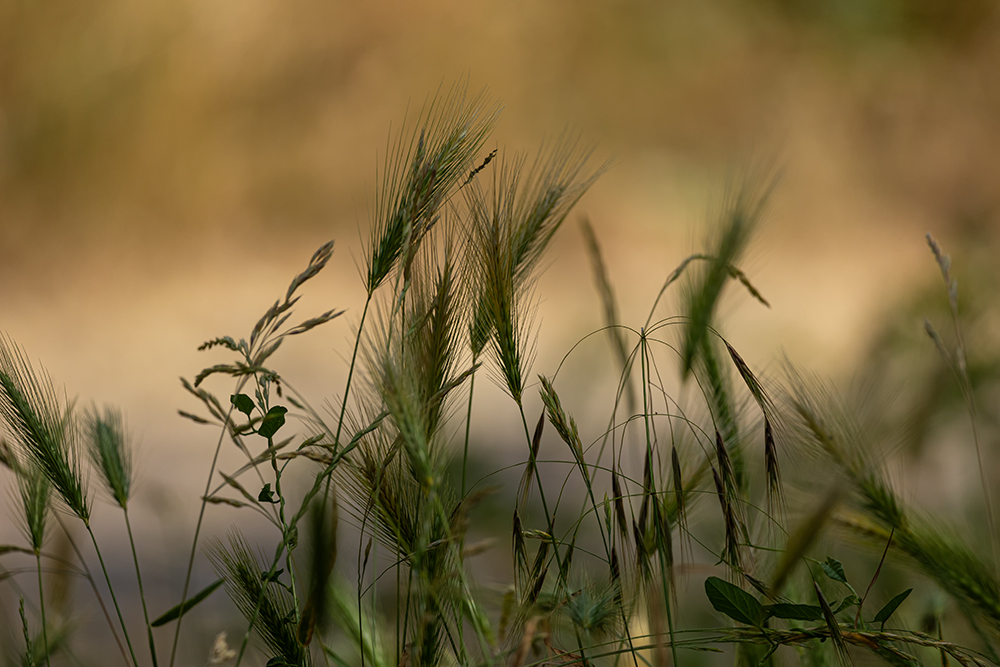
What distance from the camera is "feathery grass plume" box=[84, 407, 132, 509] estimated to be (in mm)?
462

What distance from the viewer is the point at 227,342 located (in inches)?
16.2

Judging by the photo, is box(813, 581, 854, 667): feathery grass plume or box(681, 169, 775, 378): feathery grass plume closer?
box(813, 581, 854, 667): feathery grass plume

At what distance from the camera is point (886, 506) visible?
0.37 metres

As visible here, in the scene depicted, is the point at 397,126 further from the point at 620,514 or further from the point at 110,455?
the point at 620,514

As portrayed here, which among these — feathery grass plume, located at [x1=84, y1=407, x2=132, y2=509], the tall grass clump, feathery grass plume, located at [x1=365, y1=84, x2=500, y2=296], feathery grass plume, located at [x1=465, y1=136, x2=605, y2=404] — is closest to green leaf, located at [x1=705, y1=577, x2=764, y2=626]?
the tall grass clump

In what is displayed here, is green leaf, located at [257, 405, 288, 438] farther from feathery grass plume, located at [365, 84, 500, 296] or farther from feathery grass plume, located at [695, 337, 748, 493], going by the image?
feathery grass plume, located at [695, 337, 748, 493]

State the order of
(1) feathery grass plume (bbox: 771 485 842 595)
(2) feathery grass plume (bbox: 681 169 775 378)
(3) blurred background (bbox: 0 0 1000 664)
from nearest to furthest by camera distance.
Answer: (1) feathery grass plume (bbox: 771 485 842 595) → (2) feathery grass plume (bbox: 681 169 775 378) → (3) blurred background (bbox: 0 0 1000 664)

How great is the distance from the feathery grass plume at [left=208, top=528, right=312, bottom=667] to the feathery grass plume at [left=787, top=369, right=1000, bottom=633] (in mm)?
311

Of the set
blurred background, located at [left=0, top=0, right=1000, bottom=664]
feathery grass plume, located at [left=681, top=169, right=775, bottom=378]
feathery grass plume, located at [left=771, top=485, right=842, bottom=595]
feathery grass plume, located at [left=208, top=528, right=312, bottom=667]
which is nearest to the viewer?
feathery grass plume, located at [left=771, top=485, right=842, bottom=595]

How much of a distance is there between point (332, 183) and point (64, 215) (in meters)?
1.31

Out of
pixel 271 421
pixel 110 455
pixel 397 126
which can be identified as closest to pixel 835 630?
pixel 271 421

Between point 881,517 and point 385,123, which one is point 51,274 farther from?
point 881,517

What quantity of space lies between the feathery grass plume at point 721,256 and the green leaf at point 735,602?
6.3 inches

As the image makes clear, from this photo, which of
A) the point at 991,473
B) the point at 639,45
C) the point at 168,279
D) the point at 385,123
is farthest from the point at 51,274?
the point at 991,473
